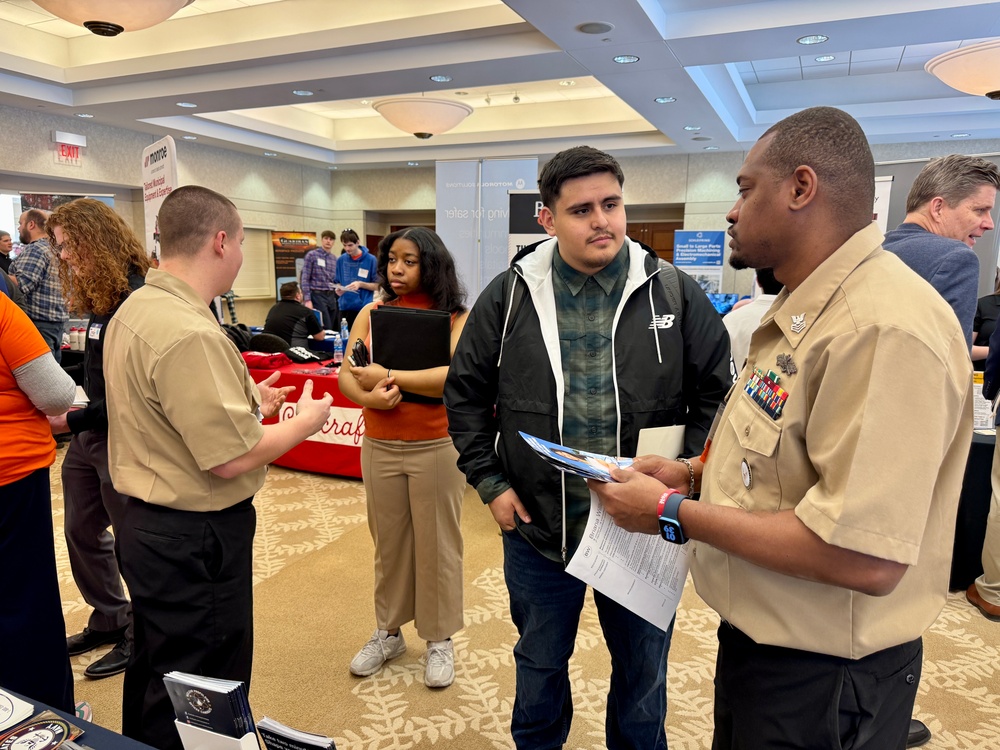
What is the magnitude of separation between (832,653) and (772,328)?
19.7 inches

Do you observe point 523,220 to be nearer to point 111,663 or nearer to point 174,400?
point 111,663

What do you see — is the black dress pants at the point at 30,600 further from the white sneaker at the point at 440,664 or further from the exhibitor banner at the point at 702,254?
the exhibitor banner at the point at 702,254

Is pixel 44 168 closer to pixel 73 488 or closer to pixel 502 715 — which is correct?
pixel 73 488

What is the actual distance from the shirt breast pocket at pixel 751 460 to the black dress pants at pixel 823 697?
255 mm

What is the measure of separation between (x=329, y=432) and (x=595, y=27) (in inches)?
144

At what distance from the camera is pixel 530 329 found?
164 cm

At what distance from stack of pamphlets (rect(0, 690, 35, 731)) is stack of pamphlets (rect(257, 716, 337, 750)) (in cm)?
44

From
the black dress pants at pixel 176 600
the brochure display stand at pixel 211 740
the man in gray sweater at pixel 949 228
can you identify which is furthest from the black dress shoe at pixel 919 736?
the brochure display stand at pixel 211 740

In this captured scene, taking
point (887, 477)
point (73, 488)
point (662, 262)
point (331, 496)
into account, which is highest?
point (662, 262)

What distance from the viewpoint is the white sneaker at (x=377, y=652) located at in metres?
2.51

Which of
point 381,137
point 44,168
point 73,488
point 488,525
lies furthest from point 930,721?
point 381,137

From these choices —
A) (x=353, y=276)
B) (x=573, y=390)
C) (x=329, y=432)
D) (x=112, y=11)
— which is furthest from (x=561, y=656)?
(x=353, y=276)

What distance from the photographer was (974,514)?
327 cm

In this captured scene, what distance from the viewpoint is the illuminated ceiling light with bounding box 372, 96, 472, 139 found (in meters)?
7.38
